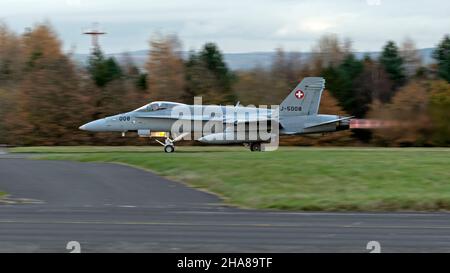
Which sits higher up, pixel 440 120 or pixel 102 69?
pixel 102 69

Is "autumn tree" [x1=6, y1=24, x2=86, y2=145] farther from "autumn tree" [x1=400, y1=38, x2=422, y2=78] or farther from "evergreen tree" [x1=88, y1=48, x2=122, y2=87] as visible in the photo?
"autumn tree" [x1=400, y1=38, x2=422, y2=78]

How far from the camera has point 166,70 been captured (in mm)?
69688

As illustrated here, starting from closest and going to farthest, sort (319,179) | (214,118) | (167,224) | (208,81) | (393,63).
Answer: (167,224), (319,179), (214,118), (208,81), (393,63)

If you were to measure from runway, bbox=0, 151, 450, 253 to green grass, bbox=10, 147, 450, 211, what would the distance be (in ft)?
3.80

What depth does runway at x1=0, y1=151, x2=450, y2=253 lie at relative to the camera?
548 inches

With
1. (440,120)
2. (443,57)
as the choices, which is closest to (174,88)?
→ (443,57)

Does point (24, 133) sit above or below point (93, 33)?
below

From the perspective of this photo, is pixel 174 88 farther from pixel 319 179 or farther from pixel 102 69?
pixel 319 179

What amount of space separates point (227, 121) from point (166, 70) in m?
29.8

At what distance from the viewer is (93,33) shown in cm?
8731

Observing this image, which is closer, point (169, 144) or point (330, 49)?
point (169, 144)
